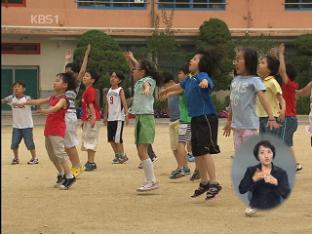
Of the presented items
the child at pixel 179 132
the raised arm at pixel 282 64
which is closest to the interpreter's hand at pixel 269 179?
the raised arm at pixel 282 64

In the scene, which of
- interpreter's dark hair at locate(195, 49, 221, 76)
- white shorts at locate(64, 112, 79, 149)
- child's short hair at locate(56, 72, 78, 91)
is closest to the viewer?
interpreter's dark hair at locate(195, 49, 221, 76)

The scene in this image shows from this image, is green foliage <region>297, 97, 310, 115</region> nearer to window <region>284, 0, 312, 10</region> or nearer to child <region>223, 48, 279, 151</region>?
window <region>284, 0, 312, 10</region>

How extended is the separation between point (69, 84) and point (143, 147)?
1.25 metres

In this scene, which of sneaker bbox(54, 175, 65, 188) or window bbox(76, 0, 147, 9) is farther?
window bbox(76, 0, 147, 9)

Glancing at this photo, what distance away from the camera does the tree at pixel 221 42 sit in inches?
1164

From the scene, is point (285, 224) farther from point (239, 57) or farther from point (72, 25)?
point (72, 25)

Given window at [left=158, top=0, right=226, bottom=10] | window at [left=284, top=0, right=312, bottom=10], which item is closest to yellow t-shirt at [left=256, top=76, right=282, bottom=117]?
window at [left=158, top=0, right=226, bottom=10]

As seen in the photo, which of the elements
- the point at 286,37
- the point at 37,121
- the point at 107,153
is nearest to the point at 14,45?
the point at 37,121

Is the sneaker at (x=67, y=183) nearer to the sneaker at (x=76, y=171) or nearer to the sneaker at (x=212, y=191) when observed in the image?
the sneaker at (x=76, y=171)

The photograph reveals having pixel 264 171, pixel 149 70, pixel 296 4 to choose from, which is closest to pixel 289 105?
pixel 149 70

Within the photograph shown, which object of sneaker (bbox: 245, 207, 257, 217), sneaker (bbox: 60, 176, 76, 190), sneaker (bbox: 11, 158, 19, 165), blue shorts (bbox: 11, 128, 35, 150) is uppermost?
blue shorts (bbox: 11, 128, 35, 150)

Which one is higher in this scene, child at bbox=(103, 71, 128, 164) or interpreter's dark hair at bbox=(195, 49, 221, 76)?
interpreter's dark hair at bbox=(195, 49, 221, 76)

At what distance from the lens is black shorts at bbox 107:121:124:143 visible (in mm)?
10953

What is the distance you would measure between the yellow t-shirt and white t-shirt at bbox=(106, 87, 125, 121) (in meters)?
3.42
